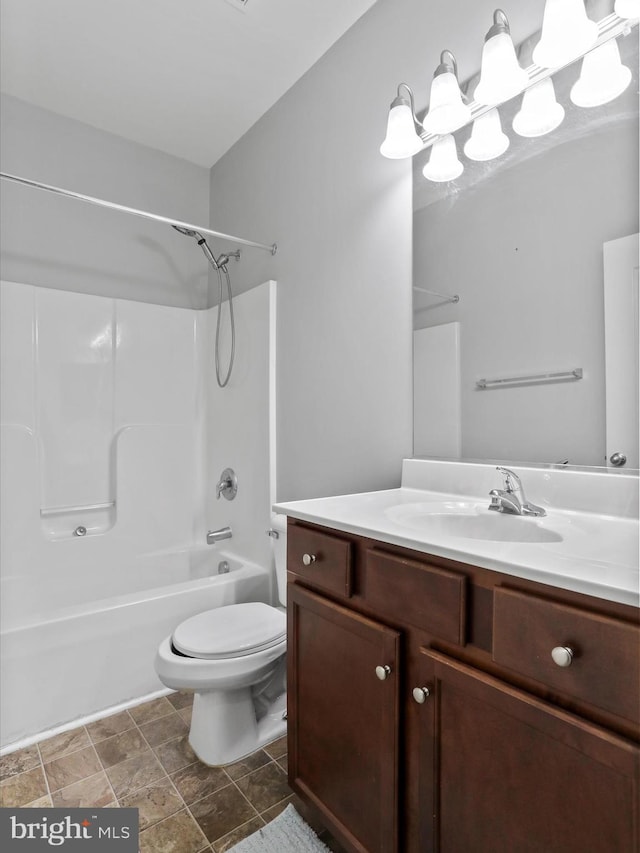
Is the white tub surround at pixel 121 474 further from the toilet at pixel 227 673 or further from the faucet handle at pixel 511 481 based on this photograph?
the faucet handle at pixel 511 481

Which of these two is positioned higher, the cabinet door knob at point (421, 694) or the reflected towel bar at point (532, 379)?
the reflected towel bar at point (532, 379)

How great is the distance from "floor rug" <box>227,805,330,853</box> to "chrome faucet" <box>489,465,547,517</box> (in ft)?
3.17

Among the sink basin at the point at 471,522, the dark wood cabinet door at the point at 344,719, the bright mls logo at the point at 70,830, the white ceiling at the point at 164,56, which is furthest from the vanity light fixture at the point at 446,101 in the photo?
the bright mls logo at the point at 70,830

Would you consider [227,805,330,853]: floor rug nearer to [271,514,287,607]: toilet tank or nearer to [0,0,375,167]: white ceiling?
[271,514,287,607]: toilet tank

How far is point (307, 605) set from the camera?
117cm

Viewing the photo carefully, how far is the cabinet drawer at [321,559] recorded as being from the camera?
3.49 ft

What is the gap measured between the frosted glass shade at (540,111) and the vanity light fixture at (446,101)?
166mm

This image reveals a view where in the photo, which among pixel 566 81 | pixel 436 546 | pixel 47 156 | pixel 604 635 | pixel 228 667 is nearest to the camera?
pixel 604 635

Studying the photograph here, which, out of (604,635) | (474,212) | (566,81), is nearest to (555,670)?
(604,635)

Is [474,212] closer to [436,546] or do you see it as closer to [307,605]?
[436,546]

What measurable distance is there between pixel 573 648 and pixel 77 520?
2.26 meters

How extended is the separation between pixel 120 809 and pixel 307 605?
2.64 feet

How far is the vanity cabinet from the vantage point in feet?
2.09

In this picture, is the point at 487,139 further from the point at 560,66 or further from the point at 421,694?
the point at 421,694
